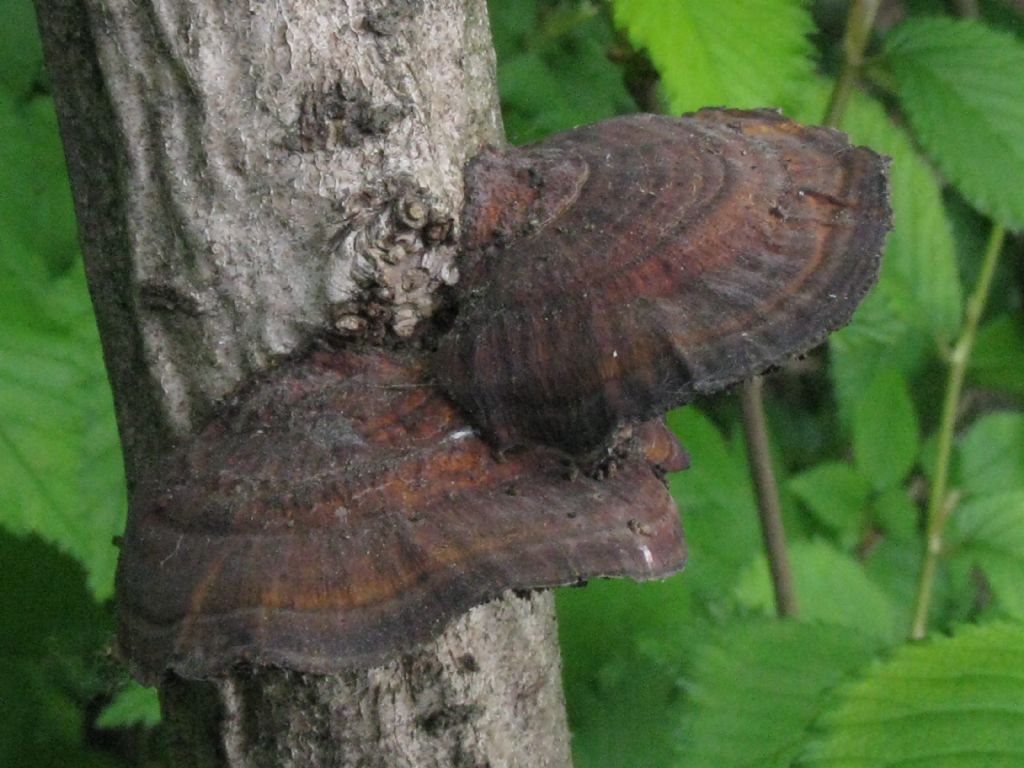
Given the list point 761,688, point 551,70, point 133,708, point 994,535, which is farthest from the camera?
point 994,535

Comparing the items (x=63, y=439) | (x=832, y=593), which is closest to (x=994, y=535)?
(x=832, y=593)

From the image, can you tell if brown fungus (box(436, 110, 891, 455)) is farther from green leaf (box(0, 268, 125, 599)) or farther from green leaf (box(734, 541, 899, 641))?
green leaf (box(734, 541, 899, 641))

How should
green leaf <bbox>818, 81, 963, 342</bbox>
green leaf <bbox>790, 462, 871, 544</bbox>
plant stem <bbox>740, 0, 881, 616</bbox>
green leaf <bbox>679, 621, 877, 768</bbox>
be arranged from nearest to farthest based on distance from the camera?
green leaf <bbox>679, 621, 877, 768</bbox>
plant stem <bbox>740, 0, 881, 616</bbox>
green leaf <bbox>818, 81, 963, 342</bbox>
green leaf <bbox>790, 462, 871, 544</bbox>

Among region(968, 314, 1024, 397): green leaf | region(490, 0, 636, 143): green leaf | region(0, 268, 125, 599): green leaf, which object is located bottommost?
region(968, 314, 1024, 397): green leaf

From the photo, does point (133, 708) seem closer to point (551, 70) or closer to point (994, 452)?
point (551, 70)

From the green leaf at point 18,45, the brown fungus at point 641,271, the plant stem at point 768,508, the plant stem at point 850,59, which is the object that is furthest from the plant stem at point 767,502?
the green leaf at point 18,45

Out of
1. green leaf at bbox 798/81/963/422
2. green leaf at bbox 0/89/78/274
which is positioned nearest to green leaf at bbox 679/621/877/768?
green leaf at bbox 798/81/963/422
